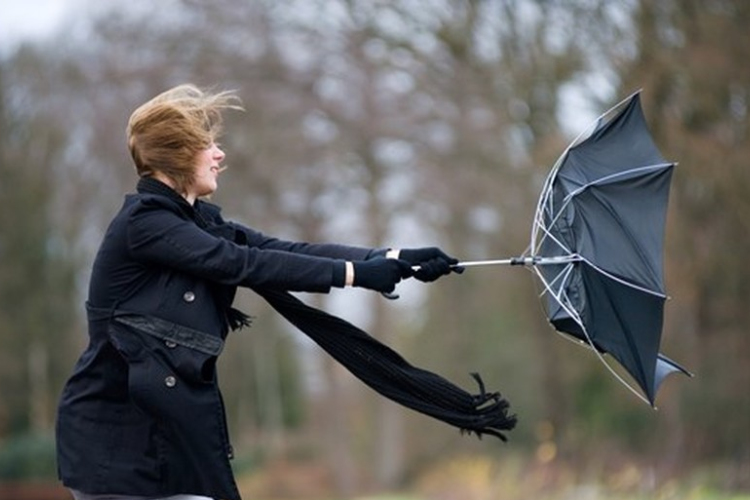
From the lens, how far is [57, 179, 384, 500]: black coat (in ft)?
14.3

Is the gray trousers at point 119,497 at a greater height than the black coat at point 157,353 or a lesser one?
lesser

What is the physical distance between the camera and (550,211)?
524 centimetres

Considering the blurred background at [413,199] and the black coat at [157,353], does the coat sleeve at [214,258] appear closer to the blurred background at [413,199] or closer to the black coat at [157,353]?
the black coat at [157,353]

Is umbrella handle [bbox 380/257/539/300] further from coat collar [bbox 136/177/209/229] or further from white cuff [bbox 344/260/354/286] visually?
coat collar [bbox 136/177/209/229]

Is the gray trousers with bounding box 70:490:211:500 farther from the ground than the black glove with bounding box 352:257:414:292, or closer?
closer

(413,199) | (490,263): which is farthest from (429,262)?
(413,199)

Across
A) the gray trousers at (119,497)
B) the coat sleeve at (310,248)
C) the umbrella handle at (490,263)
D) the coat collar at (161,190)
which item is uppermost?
the coat collar at (161,190)

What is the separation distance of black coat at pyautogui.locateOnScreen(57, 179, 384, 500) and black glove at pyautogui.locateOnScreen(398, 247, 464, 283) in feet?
1.10

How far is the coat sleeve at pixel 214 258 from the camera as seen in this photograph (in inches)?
174

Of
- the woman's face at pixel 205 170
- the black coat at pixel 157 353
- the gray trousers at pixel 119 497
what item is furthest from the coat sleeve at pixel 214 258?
the gray trousers at pixel 119 497

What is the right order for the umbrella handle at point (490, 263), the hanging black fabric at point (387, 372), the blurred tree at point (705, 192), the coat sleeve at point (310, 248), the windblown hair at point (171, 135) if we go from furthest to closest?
the blurred tree at point (705, 192)
the coat sleeve at point (310, 248)
the hanging black fabric at point (387, 372)
the umbrella handle at point (490, 263)
the windblown hair at point (171, 135)

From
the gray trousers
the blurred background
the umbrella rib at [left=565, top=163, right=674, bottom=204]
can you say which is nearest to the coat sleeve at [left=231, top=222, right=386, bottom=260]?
the umbrella rib at [left=565, top=163, right=674, bottom=204]

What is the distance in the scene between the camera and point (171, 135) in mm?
4516

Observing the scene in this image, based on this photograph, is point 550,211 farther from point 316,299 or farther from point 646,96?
point 316,299
